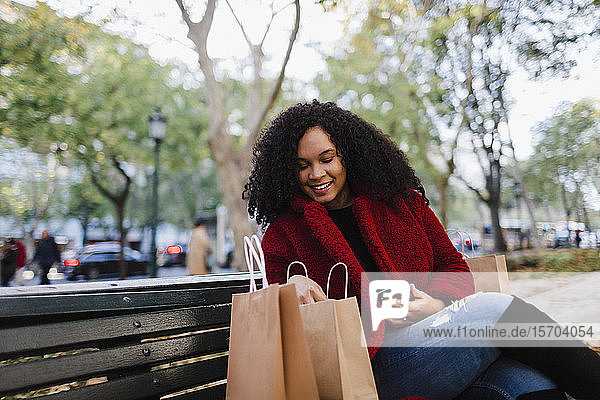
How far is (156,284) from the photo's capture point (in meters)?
1.90

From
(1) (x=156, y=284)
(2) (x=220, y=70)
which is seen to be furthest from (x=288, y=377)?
(2) (x=220, y=70)

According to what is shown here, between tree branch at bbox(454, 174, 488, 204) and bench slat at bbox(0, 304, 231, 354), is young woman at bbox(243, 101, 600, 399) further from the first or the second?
tree branch at bbox(454, 174, 488, 204)

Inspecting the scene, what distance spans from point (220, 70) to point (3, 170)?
5.55 metres

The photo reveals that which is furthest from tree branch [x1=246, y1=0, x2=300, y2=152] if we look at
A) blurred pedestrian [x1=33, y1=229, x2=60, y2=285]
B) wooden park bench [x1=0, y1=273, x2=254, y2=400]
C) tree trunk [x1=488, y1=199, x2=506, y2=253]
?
blurred pedestrian [x1=33, y1=229, x2=60, y2=285]

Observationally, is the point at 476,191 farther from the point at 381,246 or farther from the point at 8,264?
the point at 8,264

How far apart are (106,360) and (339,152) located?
1.24 meters

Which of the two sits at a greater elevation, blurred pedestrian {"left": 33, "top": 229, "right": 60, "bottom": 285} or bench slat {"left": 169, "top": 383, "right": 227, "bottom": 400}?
blurred pedestrian {"left": 33, "top": 229, "right": 60, "bottom": 285}

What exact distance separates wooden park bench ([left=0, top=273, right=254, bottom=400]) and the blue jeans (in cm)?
71

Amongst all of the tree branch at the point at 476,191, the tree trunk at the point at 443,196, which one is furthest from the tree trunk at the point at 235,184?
the tree trunk at the point at 443,196

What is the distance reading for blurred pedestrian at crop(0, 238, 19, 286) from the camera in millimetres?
10766

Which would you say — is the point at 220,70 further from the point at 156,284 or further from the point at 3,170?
the point at 156,284

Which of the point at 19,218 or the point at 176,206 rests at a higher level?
the point at 176,206

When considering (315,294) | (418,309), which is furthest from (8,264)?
(418,309)

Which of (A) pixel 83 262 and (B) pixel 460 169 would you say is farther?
(A) pixel 83 262
